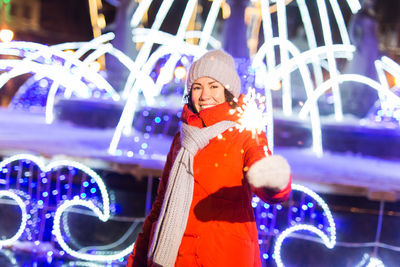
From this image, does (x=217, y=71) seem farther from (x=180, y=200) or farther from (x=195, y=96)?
(x=180, y=200)

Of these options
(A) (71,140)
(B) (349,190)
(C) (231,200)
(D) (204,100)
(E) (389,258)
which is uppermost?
(A) (71,140)

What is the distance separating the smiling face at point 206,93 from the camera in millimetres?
2182

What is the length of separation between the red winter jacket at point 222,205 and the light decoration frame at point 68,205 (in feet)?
5.88

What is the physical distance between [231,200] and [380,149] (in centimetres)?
533

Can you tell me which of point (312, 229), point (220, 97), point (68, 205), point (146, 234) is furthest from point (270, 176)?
point (68, 205)

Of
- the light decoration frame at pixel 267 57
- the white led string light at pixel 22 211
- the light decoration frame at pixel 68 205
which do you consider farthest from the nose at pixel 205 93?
the light decoration frame at pixel 267 57

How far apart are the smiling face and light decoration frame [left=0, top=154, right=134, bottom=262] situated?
5.89 feet

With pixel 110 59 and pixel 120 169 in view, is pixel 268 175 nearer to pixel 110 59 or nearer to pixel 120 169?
pixel 120 169

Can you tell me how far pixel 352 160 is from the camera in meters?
6.33

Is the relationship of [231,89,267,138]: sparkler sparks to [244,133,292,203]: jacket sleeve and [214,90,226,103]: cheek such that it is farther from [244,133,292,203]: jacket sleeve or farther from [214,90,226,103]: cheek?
[244,133,292,203]: jacket sleeve

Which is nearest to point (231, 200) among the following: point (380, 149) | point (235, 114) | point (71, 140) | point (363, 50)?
point (235, 114)

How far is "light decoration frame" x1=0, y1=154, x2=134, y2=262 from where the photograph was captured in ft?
12.1

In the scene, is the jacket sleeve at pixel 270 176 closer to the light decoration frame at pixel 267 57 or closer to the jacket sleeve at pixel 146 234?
→ the jacket sleeve at pixel 146 234

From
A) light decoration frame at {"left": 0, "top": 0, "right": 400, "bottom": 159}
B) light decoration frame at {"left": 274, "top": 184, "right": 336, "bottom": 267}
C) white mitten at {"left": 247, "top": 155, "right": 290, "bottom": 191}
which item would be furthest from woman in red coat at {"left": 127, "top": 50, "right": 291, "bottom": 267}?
light decoration frame at {"left": 0, "top": 0, "right": 400, "bottom": 159}
